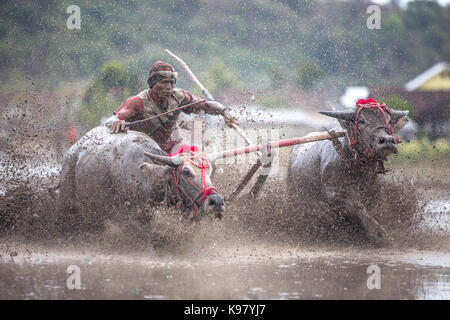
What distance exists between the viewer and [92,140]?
343 inches

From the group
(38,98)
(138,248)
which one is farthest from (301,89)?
(138,248)

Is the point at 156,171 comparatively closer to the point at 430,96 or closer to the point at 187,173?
the point at 187,173

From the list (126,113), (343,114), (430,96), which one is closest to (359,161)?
(343,114)

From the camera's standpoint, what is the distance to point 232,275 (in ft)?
21.7

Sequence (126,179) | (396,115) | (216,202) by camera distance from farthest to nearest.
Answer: (396,115) → (126,179) → (216,202)

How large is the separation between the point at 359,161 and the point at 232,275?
7.56 ft

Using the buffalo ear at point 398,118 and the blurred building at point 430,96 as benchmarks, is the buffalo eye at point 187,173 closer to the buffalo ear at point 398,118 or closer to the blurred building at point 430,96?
the buffalo ear at point 398,118

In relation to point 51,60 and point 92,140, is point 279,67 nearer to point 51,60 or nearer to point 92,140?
point 51,60

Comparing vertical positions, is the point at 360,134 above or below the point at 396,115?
below

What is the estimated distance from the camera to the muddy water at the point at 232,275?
590 cm

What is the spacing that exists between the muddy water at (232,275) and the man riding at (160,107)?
1.67 m

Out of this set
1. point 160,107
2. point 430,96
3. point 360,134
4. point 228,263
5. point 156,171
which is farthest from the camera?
point 430,96

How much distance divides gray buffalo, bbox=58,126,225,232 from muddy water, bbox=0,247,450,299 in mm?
583
